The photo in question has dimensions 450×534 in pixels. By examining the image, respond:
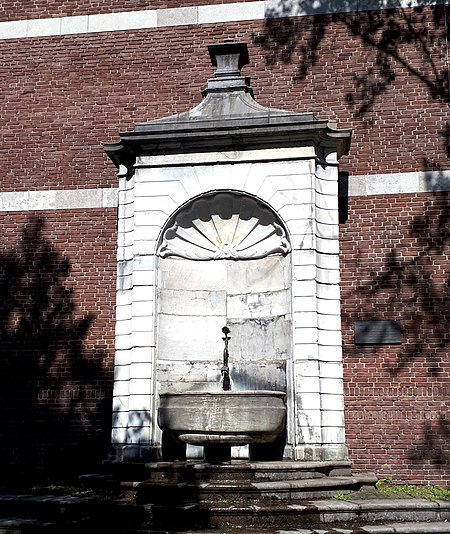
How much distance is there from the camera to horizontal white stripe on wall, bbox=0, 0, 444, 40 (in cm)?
1166

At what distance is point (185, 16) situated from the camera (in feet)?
39.5

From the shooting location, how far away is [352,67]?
37.6 ft

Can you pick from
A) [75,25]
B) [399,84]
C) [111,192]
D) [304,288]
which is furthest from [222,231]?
[75,25]

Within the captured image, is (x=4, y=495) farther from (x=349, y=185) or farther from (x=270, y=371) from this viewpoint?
(x=349, y=185)

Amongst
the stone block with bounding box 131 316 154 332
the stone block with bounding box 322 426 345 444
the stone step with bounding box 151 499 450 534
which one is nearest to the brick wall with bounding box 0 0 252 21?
the stone block with bounding box 131 316 154 332

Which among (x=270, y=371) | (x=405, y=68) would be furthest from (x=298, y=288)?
(x=405, y=68)

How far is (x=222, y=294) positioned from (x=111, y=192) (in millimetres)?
2423

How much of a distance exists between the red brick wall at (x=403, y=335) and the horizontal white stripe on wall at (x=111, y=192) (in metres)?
0.13

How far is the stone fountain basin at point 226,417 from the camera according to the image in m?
8.38

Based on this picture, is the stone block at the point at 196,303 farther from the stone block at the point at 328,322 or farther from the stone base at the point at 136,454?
the stone base at the point at 136,454

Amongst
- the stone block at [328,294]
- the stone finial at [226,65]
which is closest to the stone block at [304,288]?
the stone block at [328,294]

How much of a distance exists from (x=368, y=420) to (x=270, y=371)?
147cm

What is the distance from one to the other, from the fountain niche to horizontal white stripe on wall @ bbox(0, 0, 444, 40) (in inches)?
62.8

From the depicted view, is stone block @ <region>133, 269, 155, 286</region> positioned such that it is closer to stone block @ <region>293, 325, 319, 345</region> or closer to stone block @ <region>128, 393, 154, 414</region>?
stone block @ <region>128, 393, 154, 414</region>
